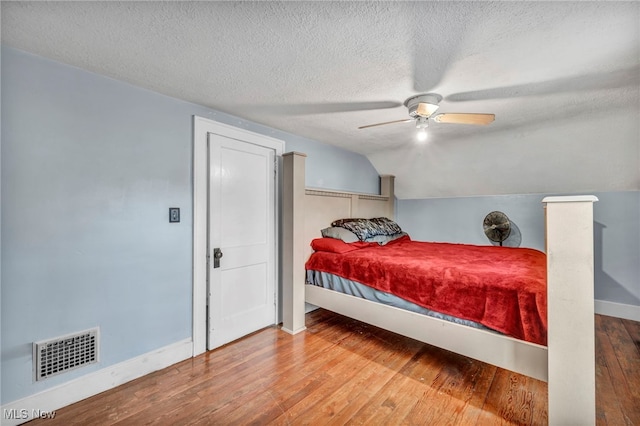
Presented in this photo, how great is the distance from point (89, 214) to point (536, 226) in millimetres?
4746

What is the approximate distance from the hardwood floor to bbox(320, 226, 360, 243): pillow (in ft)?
3.58

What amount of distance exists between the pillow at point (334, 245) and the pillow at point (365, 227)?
0.47ft

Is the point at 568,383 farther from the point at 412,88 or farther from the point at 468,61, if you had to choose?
the point at 412,88

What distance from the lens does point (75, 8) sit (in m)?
1.26

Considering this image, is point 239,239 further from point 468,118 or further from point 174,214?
point 468,118

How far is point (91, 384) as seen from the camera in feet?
5.97

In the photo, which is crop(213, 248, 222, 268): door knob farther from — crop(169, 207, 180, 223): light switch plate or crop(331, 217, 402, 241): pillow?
crop(331, 217, 402, 241): pillow

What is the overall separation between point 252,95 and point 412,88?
4.05 ft

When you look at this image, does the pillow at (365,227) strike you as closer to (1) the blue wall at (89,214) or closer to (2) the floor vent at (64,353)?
(1) the blue wall at (89,214)

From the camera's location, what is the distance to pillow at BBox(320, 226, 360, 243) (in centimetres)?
311

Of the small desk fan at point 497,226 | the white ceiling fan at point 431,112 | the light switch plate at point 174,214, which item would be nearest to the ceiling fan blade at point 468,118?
the white ceiling fan at point 431,112

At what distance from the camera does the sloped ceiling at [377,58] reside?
4.18 ft

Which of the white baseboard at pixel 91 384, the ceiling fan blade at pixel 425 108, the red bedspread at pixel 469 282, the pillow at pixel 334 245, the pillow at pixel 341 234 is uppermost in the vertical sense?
the ceiling fan blade at pixel 425 108

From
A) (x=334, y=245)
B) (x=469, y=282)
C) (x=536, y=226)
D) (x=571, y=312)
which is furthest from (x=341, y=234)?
(x=536, y=226)
